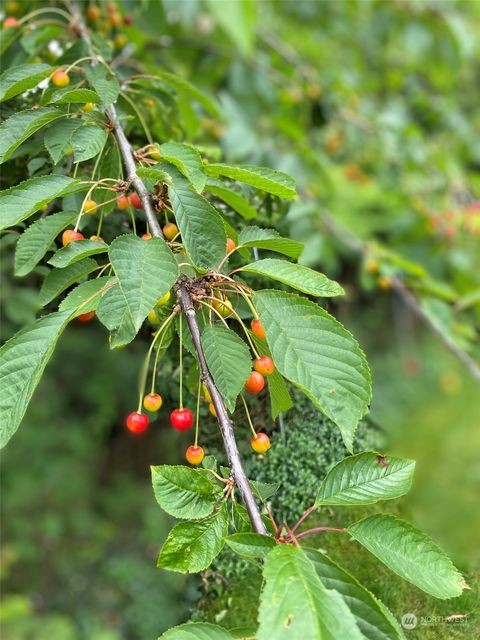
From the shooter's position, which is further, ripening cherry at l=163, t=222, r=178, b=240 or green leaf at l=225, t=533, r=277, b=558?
ripening cherry at l=163, t=222, r=178, b=240

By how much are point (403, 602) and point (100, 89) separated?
968 millimetres

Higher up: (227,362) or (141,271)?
(141,271)

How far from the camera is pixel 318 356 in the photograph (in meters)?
0.88

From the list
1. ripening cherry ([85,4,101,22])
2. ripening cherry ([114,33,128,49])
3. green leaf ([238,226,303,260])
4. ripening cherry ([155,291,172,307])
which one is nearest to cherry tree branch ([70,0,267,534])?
ripening cherry ([155,291,172,307])

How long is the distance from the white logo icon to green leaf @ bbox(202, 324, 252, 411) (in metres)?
0.43

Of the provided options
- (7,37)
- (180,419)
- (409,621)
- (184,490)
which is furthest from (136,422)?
(7,37)

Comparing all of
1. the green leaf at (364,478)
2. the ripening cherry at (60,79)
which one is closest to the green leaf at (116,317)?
the green leaf at (364,478)

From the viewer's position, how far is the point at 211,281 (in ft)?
3.15

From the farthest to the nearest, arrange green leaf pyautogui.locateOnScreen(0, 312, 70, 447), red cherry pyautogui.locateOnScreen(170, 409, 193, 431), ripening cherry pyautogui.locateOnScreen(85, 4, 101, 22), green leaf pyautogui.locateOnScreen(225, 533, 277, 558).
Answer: ripening cherry pyautogui.locateOnScreen(85, 4, 101, 22)
red cherry pyautogui.locateOnScreen(170, 409, 193, 431)
green leaf pyautogui.locateOnScreen(0, 312, 70, 447)
green leaf pyautogui.locateOnScreen(225, 533, 277, 558)

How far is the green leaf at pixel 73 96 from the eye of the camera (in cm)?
101

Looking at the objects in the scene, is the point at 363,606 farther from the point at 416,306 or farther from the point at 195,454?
the point at 416,306

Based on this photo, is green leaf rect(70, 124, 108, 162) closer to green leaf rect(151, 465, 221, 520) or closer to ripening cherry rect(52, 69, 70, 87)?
ripening cherry rect(52, 69, 70, 87)

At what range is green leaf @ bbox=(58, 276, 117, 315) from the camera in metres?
0.90

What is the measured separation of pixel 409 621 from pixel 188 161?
767 millimetres
